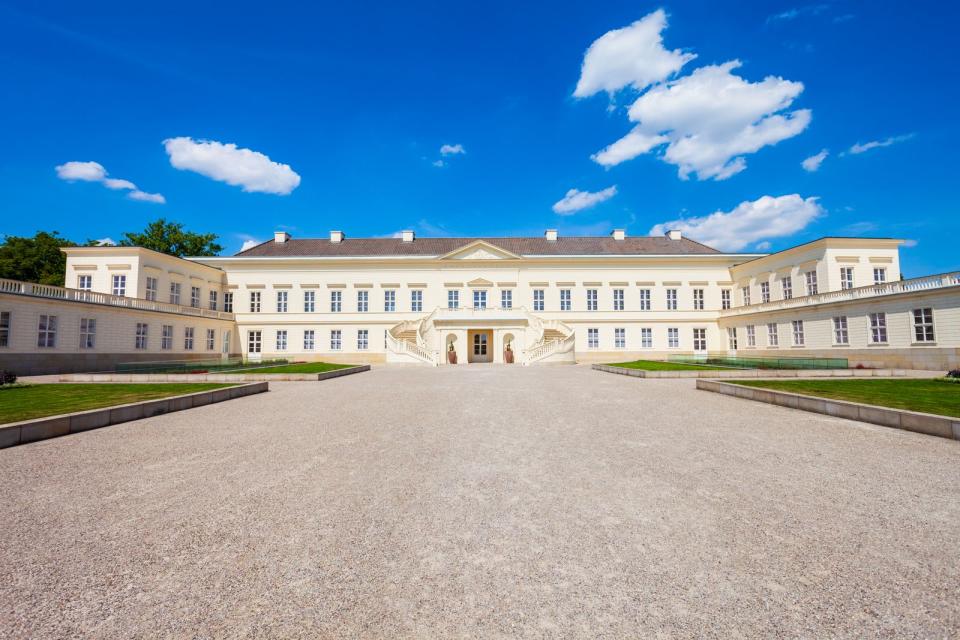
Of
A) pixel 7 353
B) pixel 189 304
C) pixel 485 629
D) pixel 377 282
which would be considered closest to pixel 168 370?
pixel 7 353

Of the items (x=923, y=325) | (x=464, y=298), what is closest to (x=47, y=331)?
(x=464, y=298)

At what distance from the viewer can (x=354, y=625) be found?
2463 mm

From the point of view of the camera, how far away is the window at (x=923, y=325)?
850 inches

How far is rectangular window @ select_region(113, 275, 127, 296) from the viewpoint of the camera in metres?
30.0

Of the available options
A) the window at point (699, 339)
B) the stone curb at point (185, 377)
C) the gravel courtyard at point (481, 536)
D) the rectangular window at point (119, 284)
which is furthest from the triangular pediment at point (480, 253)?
the gravel courtyard at point (481, 536)

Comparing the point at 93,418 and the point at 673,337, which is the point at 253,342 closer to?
the point at 93,418

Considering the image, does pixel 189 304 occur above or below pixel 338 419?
above

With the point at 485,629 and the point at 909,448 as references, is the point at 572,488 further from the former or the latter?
the point at 909,448

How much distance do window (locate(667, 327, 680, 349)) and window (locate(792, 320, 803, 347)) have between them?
9.75m

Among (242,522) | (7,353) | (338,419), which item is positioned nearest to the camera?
(242,522)

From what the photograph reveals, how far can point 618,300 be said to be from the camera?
39.0 metres

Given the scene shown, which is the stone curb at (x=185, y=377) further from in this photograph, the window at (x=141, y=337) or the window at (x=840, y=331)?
the window at (x=840, y=331)

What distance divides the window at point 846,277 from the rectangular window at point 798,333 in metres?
3.52

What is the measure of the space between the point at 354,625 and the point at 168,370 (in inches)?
910
